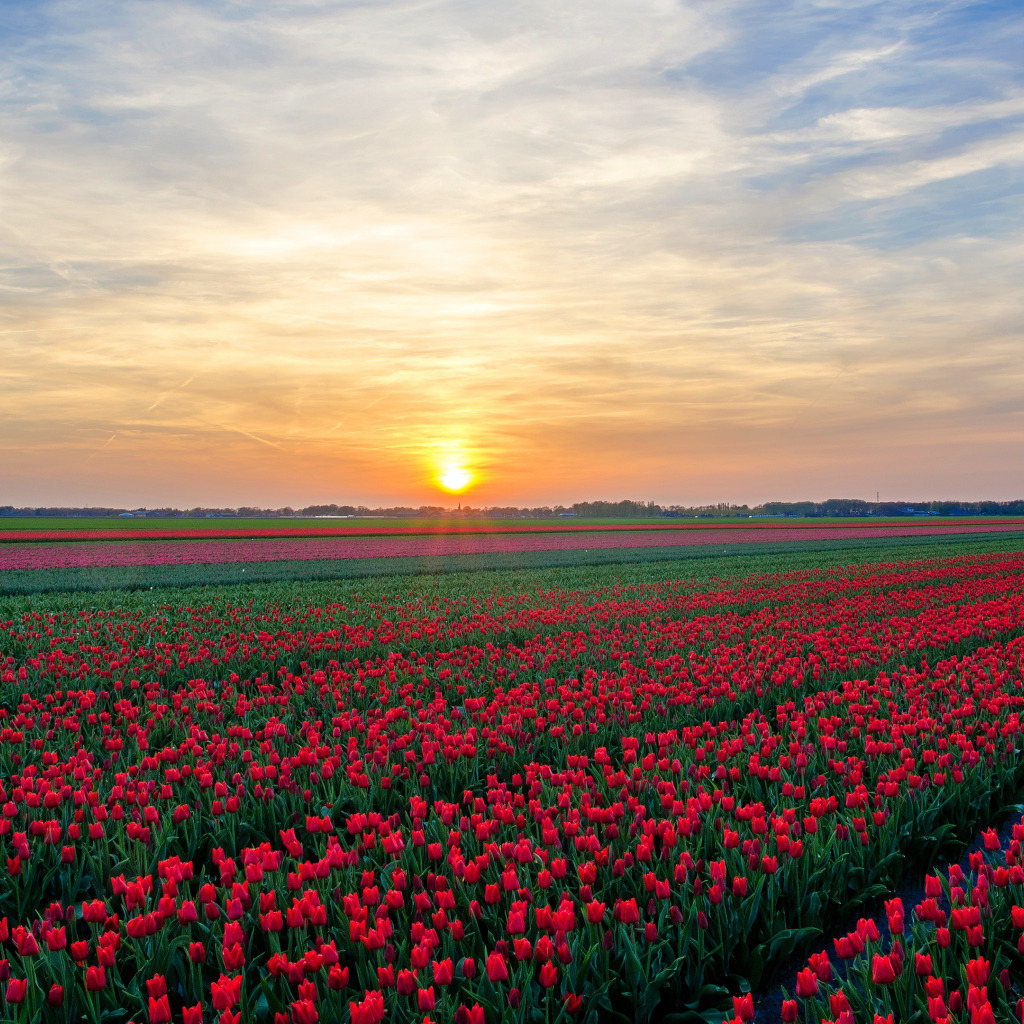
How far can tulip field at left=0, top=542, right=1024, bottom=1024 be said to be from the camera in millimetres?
3457

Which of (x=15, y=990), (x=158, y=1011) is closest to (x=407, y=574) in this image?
(x=15, y=990)

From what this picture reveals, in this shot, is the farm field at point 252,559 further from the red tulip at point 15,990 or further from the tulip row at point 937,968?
the tulip row at point 937,968

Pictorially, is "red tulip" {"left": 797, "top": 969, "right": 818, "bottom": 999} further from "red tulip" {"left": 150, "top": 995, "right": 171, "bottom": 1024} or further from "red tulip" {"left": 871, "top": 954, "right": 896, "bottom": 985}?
"red tulip" {"left": 150, "top": 995, "right": 171, "bottom": 1024}

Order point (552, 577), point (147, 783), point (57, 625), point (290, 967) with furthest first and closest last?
point (552, 577) < point (57, 625) < point (147, 783) < point (290, 967)

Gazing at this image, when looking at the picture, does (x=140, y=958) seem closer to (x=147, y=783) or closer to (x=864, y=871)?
(x=147, y=783)

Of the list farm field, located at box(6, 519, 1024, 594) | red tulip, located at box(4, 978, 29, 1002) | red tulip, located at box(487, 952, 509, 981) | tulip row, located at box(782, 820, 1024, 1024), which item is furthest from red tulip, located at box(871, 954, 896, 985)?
farm field, located at box(6, 519, 1024, 594)

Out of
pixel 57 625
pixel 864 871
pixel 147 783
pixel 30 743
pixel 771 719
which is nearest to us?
pixel 864 871

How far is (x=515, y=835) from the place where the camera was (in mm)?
4809

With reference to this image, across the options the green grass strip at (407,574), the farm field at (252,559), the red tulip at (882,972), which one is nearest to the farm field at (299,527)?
the farm field at (252,559)

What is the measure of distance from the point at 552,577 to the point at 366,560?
12.5 meters

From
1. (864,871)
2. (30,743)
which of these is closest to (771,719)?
(864,871)

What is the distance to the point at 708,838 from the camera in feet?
15.5

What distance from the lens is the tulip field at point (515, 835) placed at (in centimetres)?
346

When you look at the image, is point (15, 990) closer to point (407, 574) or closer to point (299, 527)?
point (407, 574)
